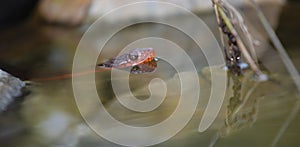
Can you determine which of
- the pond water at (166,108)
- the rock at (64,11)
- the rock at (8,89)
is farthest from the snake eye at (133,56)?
the rock at (64,11)

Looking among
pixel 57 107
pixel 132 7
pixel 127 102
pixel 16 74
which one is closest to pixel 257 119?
pixel 127 102

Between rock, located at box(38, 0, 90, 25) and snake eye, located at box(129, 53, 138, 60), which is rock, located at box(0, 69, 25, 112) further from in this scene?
rock, located at box(38, 0, 90, 25)

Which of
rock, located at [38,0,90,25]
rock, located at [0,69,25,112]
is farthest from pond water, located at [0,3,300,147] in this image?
rock, located at [38,0,90,25]

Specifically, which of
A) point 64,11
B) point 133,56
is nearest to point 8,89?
point 133,56

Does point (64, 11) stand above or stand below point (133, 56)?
above

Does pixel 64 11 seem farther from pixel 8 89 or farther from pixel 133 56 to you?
pixel 8 89
